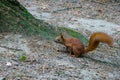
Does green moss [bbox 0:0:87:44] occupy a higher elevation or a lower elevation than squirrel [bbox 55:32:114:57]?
higher

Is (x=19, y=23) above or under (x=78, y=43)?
above

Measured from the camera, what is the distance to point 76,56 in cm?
603

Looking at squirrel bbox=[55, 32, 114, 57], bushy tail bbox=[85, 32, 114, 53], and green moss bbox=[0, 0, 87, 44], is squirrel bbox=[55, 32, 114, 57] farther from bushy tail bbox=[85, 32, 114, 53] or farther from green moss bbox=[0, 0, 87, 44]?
green moss bbox=[0, 0, 87, 44]

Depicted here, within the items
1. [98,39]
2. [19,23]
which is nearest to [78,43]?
[98,39]

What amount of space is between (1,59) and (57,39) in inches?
50.1

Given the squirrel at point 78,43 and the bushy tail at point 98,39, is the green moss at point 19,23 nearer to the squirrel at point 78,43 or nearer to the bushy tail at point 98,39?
the squirrel at point 78,43

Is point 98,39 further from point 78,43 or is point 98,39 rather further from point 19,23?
point 19,23

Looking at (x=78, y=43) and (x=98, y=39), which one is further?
(x=78, y=43)

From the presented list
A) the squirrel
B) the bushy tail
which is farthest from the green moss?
the bushy tail

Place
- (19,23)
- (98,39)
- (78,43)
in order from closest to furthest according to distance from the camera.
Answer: (98,39) → (78,43) → (19,23)

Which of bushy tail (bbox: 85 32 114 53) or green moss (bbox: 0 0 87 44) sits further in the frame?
green moss (bbox: 0 0 87 44)

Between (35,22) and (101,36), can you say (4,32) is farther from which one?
(101,36)

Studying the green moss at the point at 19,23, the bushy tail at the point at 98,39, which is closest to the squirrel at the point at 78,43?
the bushy tail at the point at 98,39

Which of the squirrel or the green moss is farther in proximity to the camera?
the green moss
